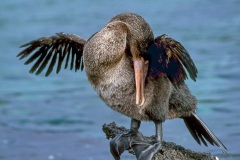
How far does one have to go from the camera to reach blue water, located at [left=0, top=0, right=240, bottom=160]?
38.3 ft

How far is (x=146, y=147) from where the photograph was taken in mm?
7324

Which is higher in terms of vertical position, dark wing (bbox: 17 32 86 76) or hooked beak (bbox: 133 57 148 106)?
dark wing (bbox: 17 32 86 76)

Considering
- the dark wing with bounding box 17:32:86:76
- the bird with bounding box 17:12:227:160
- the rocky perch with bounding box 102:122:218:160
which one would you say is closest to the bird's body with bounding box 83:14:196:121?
the bird with bounding box 17:12:227:160

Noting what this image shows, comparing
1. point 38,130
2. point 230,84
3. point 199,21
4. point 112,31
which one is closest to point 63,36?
point 112,31

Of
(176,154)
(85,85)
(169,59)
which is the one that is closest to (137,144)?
(176,154)

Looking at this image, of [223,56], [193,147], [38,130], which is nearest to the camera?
[193,147]

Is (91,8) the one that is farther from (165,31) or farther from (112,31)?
(112,31)

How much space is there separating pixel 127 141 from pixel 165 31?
31.8 feet

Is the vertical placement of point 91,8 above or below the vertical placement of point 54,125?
above

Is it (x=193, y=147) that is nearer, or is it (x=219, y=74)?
(x=193, y=147)

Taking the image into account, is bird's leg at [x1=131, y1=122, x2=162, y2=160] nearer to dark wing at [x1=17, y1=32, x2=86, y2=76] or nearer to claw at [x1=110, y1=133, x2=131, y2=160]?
claw at [x1=110, y1=133, x2=131, y2=160]

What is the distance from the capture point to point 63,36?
809 cm

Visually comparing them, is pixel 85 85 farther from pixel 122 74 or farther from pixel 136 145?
pixel 122 74

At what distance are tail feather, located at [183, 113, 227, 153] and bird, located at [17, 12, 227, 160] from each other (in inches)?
15.0
